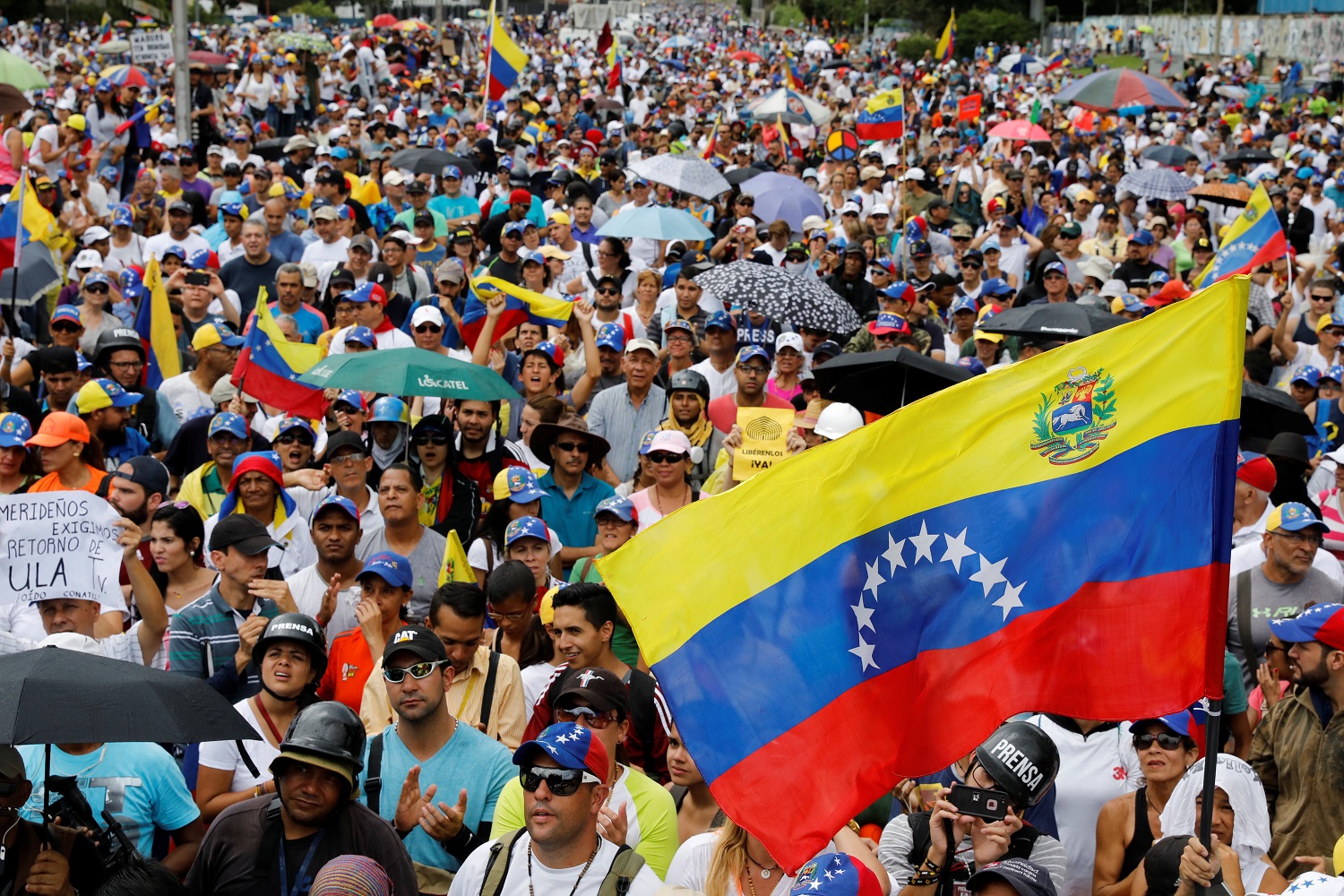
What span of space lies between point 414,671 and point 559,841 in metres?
1.15

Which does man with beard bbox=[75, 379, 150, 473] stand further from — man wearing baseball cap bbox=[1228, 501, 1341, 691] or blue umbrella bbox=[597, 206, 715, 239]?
man wearing baseball cap bbox=[1228, 501, 1341, 691]

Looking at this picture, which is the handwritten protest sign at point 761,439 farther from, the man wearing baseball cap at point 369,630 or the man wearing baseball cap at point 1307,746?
the man wearing baseball cap at point 1307,746

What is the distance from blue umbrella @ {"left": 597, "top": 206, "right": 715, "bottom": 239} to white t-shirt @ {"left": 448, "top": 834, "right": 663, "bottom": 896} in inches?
382

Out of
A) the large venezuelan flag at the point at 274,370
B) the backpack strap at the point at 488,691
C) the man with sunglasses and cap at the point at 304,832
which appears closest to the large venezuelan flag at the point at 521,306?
the large venezuelan flag at the point at 274,370

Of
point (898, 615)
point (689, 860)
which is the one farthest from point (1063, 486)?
point (689, 860)

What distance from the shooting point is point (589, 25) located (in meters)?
80.0

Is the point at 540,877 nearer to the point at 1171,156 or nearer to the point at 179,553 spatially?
the point at 179,553

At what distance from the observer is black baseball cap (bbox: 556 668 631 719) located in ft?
19.2

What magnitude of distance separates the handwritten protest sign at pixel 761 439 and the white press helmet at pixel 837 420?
0.55m

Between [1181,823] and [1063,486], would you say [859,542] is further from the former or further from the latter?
[1181,823]

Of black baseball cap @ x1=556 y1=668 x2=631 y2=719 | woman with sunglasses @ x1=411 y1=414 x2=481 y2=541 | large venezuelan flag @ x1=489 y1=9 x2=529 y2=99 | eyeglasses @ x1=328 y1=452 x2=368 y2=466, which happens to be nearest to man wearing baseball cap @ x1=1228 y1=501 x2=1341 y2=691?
black baseball cap @ x1=556 y1=668 x2=631 y2=719

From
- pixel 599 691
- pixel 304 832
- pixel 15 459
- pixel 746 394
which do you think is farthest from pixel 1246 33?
pixel 304 832

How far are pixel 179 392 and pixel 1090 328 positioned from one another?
6.19m

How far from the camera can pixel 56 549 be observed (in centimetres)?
696
